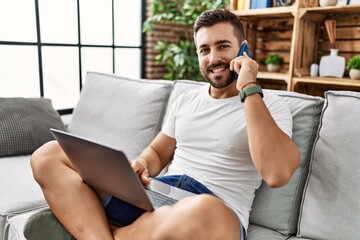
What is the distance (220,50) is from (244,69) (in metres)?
0.19

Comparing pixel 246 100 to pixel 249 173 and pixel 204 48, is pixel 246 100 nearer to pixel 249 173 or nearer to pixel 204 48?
pixel 249 173

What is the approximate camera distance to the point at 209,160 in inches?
52.1

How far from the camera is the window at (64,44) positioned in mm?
2924

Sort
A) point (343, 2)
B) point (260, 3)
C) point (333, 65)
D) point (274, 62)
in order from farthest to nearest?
point (274, 62) < point (260, 3) < point (333, 65) < point (343, 2)

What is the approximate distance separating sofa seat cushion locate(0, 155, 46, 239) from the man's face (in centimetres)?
91

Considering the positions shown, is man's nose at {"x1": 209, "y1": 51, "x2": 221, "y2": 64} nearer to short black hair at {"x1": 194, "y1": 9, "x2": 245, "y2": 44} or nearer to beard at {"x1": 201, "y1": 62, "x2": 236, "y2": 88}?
beard at {"x1": 201, "y1": 62, "x2": 236, "y2": 88}

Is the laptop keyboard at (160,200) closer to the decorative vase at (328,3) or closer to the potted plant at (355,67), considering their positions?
the potted plant at (355,67)

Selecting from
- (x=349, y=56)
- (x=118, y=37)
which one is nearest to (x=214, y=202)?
(x=349, y=56)

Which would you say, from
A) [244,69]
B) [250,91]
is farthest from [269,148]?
[244,69]

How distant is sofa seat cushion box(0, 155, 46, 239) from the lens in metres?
1.43

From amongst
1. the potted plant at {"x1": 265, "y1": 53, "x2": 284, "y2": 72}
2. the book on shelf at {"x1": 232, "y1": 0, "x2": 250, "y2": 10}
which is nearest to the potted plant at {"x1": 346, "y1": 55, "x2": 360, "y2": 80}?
the potted plant at {"x1": 265, "y1": 53, "x2": 284, "y2": 72}

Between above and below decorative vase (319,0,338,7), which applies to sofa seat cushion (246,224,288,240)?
below

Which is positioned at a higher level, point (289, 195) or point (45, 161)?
point (45, 161)

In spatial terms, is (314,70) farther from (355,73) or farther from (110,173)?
(110,173)
